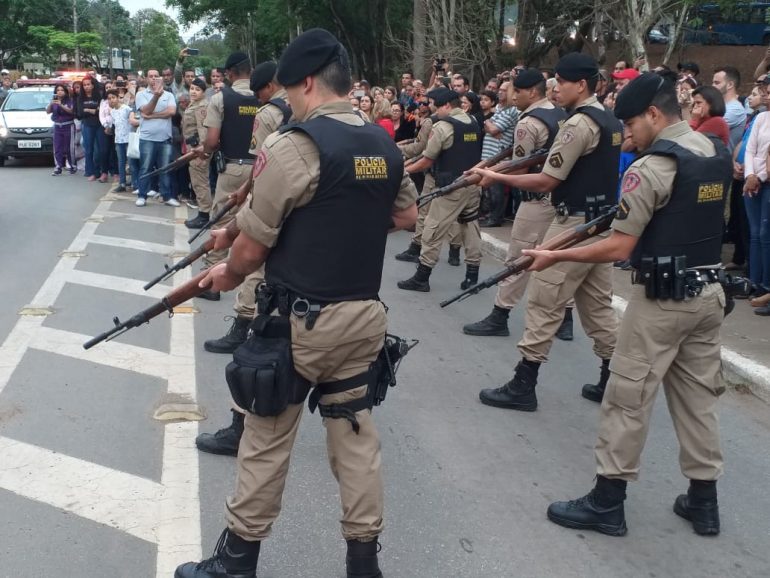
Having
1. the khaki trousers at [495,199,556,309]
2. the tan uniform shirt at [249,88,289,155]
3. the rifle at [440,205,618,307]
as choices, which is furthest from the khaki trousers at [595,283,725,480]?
the tan uniform shirt at [249,88,289,155]

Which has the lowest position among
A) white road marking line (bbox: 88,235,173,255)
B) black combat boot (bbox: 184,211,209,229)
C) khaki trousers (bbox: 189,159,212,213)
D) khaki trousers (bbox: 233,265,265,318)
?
white road marking line (bbox: 88,235,173,255)

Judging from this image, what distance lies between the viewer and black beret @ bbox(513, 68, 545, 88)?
647 cm

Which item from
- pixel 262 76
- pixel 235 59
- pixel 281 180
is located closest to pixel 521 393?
pixel 281 180

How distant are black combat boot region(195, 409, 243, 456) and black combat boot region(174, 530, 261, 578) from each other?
1.17m

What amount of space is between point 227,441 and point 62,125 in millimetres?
12875

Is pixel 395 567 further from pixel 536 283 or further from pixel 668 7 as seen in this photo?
pixel 668 7

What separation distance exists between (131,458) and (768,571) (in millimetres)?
3039

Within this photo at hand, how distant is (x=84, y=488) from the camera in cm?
398

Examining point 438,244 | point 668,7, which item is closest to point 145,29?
point 668,7

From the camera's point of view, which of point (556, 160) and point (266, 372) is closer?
point (266, 372)

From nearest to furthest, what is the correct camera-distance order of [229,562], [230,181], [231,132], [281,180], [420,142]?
[281,180] → [229,562] → [230,181] → [231,132] → [420,142]

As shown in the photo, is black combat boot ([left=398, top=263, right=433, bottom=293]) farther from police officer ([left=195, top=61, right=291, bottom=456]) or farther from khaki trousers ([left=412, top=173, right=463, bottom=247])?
police officer ([left=195, top=61, right=291, bottom=456])

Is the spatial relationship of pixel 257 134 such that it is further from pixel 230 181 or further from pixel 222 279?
pixel 222 279

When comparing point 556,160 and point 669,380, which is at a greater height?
point 556,160
